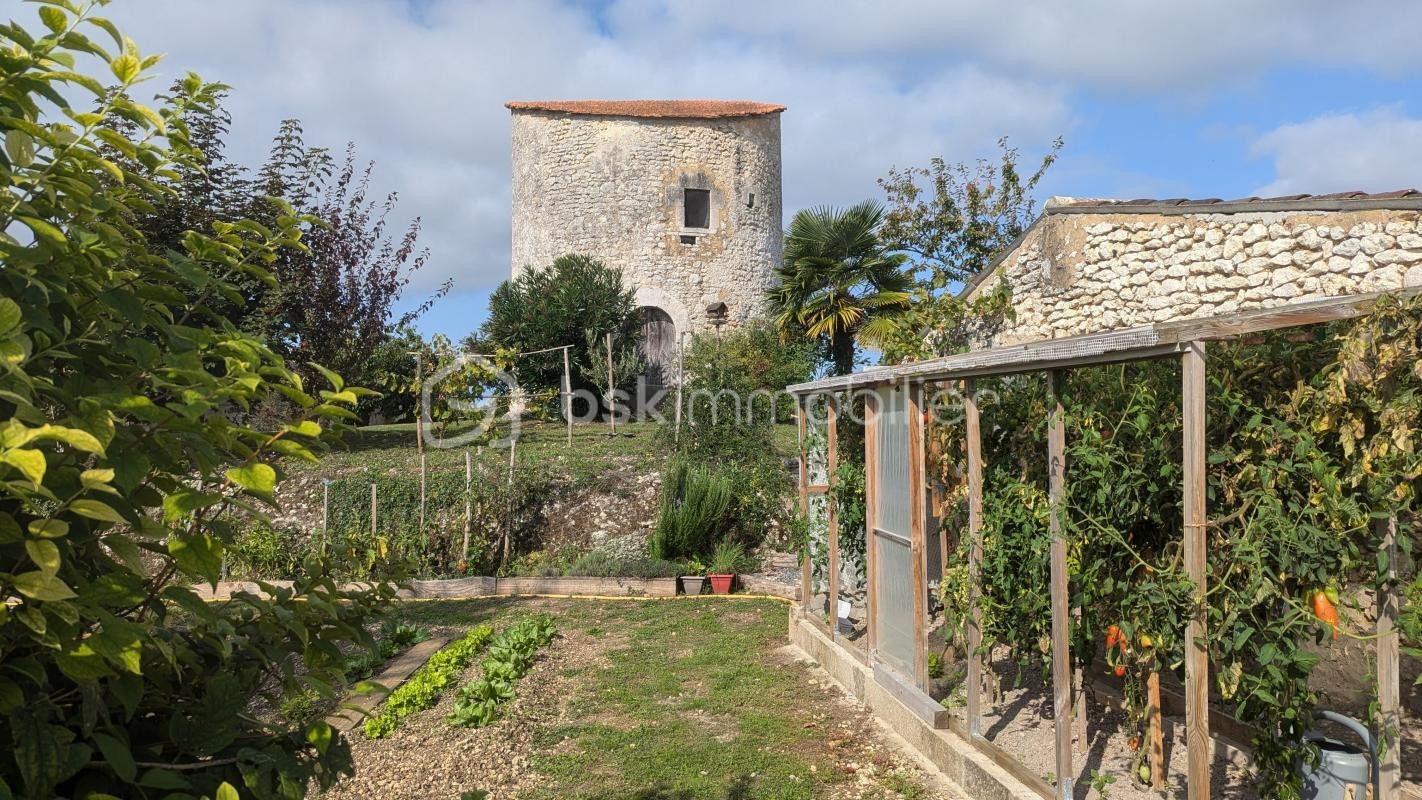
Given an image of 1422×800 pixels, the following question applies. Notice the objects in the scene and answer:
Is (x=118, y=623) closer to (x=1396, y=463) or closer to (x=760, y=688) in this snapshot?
(x=1396, y=463)

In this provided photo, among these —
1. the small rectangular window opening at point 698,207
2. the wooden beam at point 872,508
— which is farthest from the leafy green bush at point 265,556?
the small rectangular window opening at point 698,207

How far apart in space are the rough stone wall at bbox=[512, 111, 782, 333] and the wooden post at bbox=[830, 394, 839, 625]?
523 inches

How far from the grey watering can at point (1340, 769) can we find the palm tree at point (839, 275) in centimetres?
1106

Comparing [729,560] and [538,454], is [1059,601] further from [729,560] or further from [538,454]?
[538,454]

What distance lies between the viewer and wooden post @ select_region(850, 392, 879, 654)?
637 centimetres

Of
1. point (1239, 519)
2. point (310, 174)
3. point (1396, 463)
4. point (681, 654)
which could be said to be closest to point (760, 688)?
point (681, 654)

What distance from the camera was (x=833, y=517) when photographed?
23.7 ft

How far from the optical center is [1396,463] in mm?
3094

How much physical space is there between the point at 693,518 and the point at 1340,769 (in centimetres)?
781

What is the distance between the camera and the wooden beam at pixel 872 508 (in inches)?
251

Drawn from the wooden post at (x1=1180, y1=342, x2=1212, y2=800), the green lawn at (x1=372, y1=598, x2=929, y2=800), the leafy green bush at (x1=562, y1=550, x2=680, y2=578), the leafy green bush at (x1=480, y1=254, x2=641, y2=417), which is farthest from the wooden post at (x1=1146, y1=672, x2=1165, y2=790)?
the leafy green bush at (x1=480, y1=254, x2=641, y2=417)

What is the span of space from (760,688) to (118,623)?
593 cm

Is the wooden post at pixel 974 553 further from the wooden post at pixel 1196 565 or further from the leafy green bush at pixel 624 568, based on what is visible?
the leafy green bush at pixel 624 568

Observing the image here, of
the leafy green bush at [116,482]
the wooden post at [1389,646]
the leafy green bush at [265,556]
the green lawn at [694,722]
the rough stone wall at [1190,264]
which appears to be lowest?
the green lawn at [694,722]
